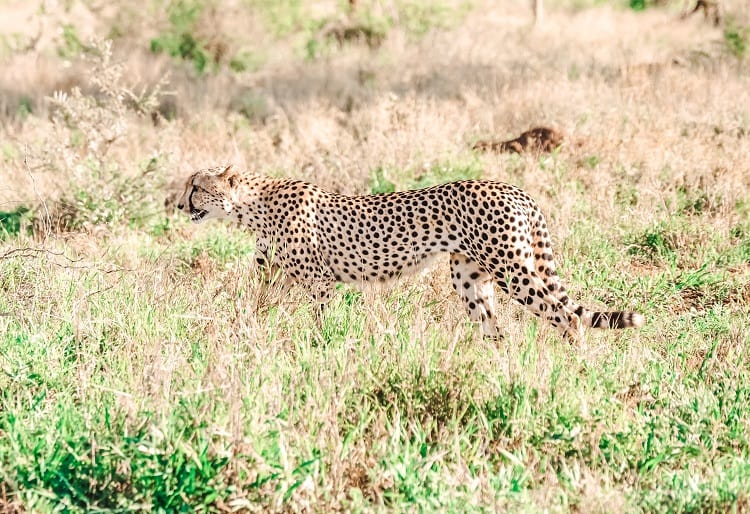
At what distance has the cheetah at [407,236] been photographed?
4.03 meters

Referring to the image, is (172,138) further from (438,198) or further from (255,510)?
(255,510)

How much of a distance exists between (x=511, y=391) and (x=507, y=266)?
970 mm

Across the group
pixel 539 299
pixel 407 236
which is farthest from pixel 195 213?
pixel 539 299

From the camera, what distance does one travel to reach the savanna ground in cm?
273

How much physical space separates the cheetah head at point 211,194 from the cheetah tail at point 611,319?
1.75m

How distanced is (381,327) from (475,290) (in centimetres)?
101

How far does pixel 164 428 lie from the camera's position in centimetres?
271

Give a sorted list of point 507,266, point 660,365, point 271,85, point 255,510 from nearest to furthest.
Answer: point 255,510 → point 660,365 → point 507,266 → point 271,85

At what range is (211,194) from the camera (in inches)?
180

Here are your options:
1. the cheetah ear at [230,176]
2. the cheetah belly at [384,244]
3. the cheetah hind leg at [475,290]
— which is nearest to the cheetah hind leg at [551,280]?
the cheetah hind leg at [475,290]

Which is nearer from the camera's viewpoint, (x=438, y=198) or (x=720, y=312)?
(x=438, y=198)

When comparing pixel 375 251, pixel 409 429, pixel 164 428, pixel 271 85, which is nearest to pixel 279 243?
pixel 375 251

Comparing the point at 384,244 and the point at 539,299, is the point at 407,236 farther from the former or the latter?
the point at 539,299

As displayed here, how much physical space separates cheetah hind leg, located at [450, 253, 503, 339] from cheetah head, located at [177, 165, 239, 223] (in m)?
1.13
